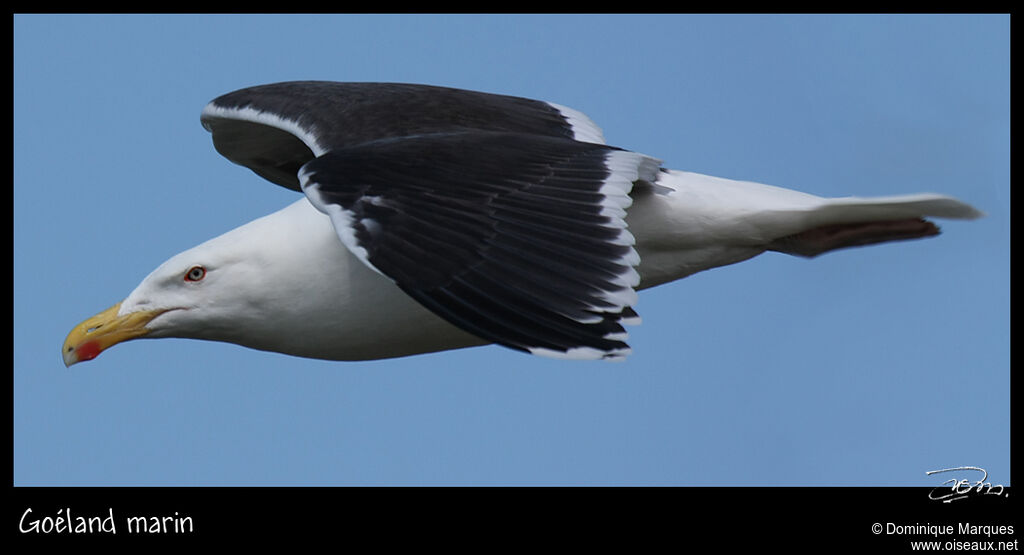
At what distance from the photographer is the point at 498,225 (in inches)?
188

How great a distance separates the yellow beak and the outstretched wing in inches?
39.0

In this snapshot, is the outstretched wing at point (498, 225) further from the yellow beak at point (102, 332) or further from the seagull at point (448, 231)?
the yellow beak at point (102, 332)

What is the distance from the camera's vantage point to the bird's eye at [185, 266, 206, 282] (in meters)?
5.78

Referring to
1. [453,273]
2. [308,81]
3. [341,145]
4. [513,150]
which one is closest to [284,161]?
[308,81]

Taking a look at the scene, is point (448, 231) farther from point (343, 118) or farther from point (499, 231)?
point (343, 118)

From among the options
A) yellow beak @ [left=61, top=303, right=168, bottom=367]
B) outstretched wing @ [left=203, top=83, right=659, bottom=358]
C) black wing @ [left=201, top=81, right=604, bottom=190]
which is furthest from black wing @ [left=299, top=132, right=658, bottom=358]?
yellow beak @ [left=61, top=303, right=168, bottom=367]

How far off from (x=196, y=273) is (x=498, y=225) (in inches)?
61.8

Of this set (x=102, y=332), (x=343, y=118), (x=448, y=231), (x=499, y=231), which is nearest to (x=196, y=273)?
(x=102, y=332)

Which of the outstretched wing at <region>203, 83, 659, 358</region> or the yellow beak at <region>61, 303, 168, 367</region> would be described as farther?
the yellow beak at <region>61, 303, 168, 367</region>

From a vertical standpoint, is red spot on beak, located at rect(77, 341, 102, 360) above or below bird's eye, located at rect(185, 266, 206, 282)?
below

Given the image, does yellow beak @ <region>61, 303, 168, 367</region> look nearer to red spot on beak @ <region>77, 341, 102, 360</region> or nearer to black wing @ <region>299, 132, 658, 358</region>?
red spot on beak @ <region>77, 341, 102, 360</region>

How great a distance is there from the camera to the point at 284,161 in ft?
23.3

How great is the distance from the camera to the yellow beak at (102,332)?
5758 millimetres

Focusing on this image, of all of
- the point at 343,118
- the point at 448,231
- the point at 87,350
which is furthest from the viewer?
the point at 343,118
